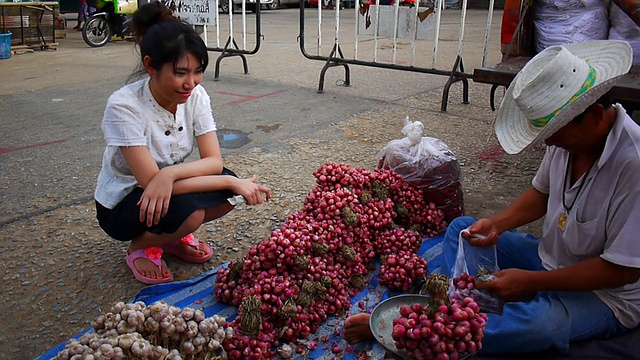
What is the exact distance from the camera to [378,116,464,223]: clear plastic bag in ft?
9.70

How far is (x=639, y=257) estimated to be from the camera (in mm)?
1716

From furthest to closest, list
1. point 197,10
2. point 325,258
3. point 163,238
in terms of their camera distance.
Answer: point 197,10
point 163,238
point 325,258

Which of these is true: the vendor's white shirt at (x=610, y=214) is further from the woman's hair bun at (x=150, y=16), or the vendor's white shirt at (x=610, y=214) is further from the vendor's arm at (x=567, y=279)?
the woman's hair bun at (x=150, y=16)

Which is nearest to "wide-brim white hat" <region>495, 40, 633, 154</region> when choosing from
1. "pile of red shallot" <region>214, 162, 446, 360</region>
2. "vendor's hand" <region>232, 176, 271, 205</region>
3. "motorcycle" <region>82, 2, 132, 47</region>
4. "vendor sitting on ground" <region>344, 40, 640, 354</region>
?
"vendor sitting on ground" <region>344, 40, 640, 354</region>

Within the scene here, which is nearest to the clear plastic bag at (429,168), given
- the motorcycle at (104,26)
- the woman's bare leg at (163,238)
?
the woman's bare leg at (163,238)

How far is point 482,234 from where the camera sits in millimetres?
2314

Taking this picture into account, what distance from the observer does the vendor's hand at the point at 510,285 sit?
1.93 m

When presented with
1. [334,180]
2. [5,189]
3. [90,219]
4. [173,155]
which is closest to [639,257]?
[334,180]

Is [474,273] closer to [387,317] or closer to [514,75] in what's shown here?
[387,317]

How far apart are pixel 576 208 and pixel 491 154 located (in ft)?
7.97

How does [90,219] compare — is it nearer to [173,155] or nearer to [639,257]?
[173,155]

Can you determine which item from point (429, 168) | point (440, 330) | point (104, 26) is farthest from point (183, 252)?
point (104, 26)

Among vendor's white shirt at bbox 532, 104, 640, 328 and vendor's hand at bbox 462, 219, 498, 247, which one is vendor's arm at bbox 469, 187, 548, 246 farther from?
vendor's white shirt at bbox 532, 104, 640, 328

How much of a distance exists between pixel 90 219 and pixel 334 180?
144cm
